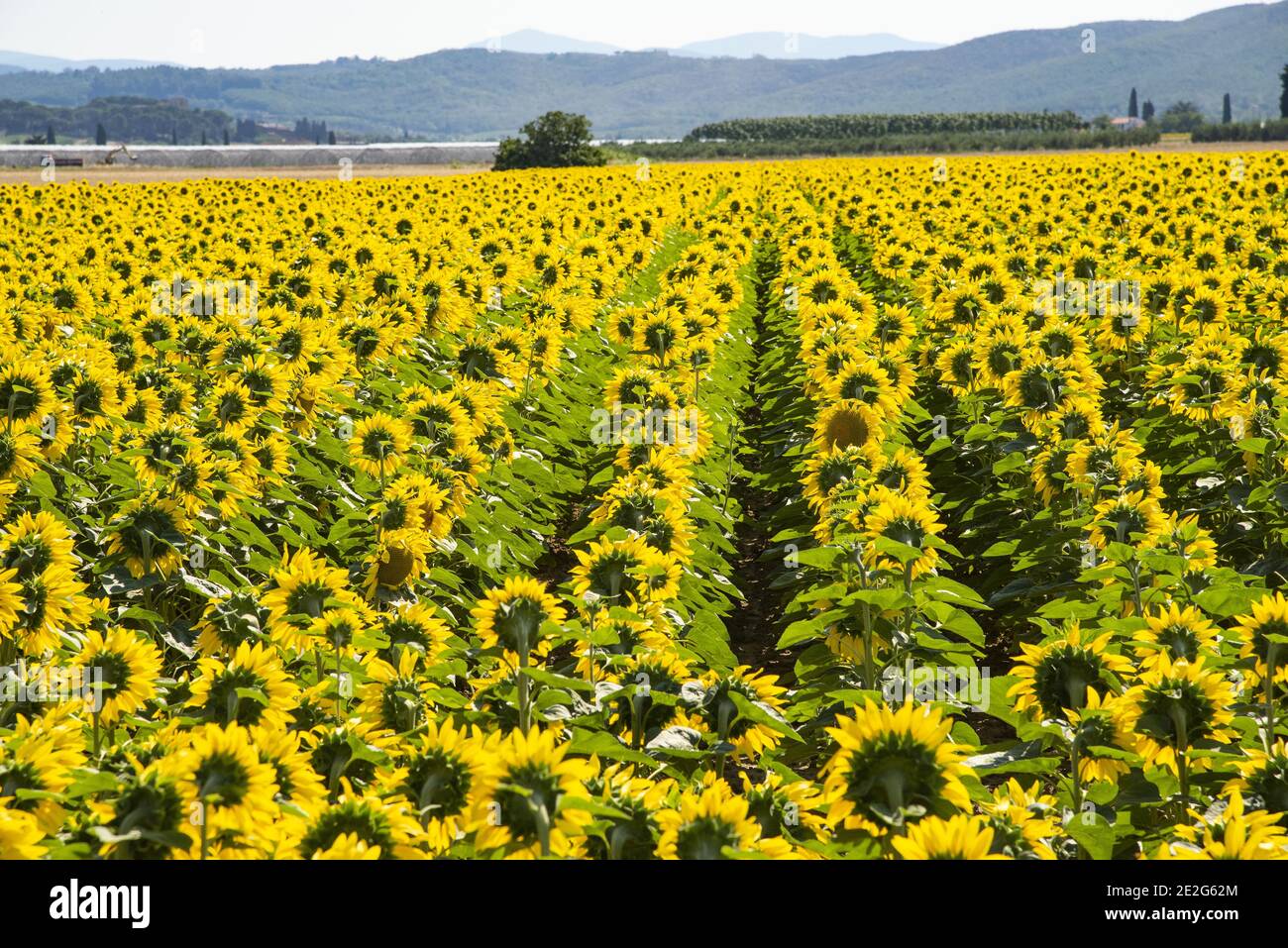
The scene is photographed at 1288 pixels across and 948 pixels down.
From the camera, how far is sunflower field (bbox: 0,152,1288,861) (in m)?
3.11

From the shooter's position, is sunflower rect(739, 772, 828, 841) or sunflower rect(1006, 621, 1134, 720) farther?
sunflower rect(1006, 621, 1134, 720)

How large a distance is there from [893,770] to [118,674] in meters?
2.51

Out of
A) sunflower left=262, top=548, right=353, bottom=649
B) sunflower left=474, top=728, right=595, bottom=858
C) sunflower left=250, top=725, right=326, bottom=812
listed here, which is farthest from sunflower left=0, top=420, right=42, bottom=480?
sunflower left=474, top=728, right=595, bottom=858

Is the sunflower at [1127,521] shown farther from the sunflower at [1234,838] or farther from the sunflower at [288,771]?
the sunflower at [288,771]

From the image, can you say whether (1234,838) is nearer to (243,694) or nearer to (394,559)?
(243,694)

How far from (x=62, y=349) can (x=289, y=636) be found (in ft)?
19.3

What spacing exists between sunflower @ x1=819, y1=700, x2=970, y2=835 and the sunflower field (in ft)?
0.04

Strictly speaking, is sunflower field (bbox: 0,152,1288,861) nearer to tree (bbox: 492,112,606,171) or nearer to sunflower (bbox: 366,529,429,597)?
sunflower (bbox: 366,529,429,597)

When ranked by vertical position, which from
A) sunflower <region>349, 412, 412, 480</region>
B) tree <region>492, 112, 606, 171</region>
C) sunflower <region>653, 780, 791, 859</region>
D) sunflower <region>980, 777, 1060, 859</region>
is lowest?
sunflower <region>980, 777, 1060, 859</region>

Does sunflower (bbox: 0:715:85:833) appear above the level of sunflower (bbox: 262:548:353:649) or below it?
below

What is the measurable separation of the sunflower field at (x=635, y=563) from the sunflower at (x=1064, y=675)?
0.02 meters

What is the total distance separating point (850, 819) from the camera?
3.02m

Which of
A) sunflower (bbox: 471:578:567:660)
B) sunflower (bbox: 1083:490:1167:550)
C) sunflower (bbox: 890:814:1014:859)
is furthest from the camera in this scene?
sunflower (bbox: 1083:490:1167:550)

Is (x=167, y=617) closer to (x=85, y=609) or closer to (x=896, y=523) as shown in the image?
(x=85, y=609)
